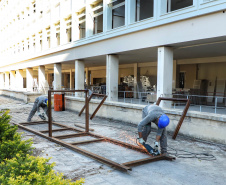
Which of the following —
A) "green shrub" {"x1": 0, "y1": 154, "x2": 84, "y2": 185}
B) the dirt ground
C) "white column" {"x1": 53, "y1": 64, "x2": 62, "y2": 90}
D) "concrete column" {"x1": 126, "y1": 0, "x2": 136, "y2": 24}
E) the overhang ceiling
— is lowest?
the dirt ground

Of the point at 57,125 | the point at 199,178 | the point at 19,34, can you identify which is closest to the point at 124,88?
the point at 57,125

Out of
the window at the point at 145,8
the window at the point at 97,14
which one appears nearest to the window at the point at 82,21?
the window at the point at 97,14

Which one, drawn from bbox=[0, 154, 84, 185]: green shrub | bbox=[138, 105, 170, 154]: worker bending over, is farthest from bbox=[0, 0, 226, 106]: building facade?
bbox=[0, 154, 84, 185]: green shrub

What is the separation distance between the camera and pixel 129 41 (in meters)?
13.0

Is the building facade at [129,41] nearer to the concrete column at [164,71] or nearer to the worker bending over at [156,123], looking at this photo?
the concrete column at [164,71]

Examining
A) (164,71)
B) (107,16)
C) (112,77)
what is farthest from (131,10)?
(164,71)

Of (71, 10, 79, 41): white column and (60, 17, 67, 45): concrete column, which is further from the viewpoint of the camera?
(60, 17, 67, 45): concrete column

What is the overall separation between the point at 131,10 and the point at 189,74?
24.9ft

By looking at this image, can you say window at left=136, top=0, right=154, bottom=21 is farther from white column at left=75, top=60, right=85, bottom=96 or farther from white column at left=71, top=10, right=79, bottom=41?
white column at left=75, top=60, right=85, bottom=96

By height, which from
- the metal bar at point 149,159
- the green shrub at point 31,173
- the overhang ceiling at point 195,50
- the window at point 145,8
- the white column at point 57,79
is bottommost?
the metal bar at point 149,159

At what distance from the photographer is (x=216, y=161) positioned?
5.89m

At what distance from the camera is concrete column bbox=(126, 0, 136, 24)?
1295 cm

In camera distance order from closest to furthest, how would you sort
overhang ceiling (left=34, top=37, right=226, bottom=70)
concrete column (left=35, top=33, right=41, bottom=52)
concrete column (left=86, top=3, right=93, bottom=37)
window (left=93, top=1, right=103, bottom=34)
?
overhang ceiling (left=34, top=37, right=226, bottom=70)
window (left=93, top=1, right=103, bottom=34)
concrete column (left=86, top=3, right=93, bottom=37)
concrete column (left=35, top=33, right=41, bottom=52)

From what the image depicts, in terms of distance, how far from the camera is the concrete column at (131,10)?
13.0 metres
